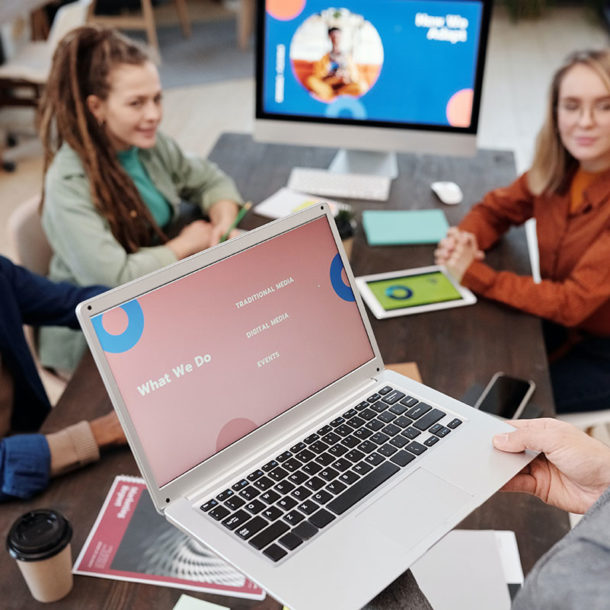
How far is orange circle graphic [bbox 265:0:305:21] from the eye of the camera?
1.91 meters

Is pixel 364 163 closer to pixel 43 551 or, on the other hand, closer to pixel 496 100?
pixel 43 551

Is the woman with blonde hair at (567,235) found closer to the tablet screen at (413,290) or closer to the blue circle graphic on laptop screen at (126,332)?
the tablet screen at (413,290)

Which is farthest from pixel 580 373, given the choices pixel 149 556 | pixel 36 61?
pixel 36 61

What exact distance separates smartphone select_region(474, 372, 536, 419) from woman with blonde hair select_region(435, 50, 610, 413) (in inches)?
10.9

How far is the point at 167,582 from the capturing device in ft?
3.31

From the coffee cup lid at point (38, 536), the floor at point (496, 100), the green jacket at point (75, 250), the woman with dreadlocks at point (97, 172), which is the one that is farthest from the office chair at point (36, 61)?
the coffee cup lid at point (38, 536)

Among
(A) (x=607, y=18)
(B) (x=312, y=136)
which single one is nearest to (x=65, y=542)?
(B) (x=312, y=136)

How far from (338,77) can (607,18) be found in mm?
4669

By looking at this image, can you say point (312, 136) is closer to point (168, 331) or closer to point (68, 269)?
point (68, 269)

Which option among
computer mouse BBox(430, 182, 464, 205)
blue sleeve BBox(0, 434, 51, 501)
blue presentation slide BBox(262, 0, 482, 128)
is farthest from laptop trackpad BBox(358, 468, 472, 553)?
blue presentation slide BBox(262, 0, 482, 128)

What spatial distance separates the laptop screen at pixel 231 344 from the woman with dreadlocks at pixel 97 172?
73 cm

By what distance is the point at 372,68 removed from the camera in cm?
195

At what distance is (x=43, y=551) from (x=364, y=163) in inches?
60.4

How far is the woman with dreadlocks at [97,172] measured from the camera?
5.39ft
